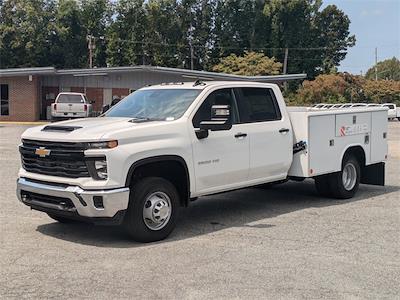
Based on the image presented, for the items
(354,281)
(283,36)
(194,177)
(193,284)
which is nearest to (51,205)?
(194,177)

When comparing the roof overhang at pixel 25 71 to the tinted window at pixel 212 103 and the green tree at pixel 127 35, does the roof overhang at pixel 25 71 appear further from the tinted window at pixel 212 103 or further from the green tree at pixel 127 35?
the tinted window at pixel 212 103

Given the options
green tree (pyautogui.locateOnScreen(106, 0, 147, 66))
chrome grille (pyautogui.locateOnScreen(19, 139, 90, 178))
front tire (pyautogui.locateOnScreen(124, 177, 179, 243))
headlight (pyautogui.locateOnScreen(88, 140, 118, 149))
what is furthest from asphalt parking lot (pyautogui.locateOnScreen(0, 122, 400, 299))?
green tree (pyautogui.locateOnScreen(106, 0, 147, 66))

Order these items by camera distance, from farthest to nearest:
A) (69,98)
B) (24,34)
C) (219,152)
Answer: (24,34)
(69,98)
(219,152)

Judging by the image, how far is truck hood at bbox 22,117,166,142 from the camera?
21.3 feet

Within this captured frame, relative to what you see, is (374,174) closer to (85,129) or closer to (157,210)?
(157,210)

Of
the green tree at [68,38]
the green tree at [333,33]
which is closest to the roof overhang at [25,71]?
the green tree at [68,38]

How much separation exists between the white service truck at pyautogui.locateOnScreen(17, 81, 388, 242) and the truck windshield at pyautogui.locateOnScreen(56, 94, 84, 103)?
2247 centimetres

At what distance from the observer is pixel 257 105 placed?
8438mm

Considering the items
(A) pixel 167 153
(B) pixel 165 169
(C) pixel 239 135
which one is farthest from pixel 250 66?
(A) pixel 167 153

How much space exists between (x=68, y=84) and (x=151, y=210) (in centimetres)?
3445

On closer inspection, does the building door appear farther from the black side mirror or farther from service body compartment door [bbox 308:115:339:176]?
the black side mirror

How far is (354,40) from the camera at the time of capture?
7875cm

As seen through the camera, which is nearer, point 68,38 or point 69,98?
point 69,98

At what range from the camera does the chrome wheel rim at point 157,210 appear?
22.3 feet
